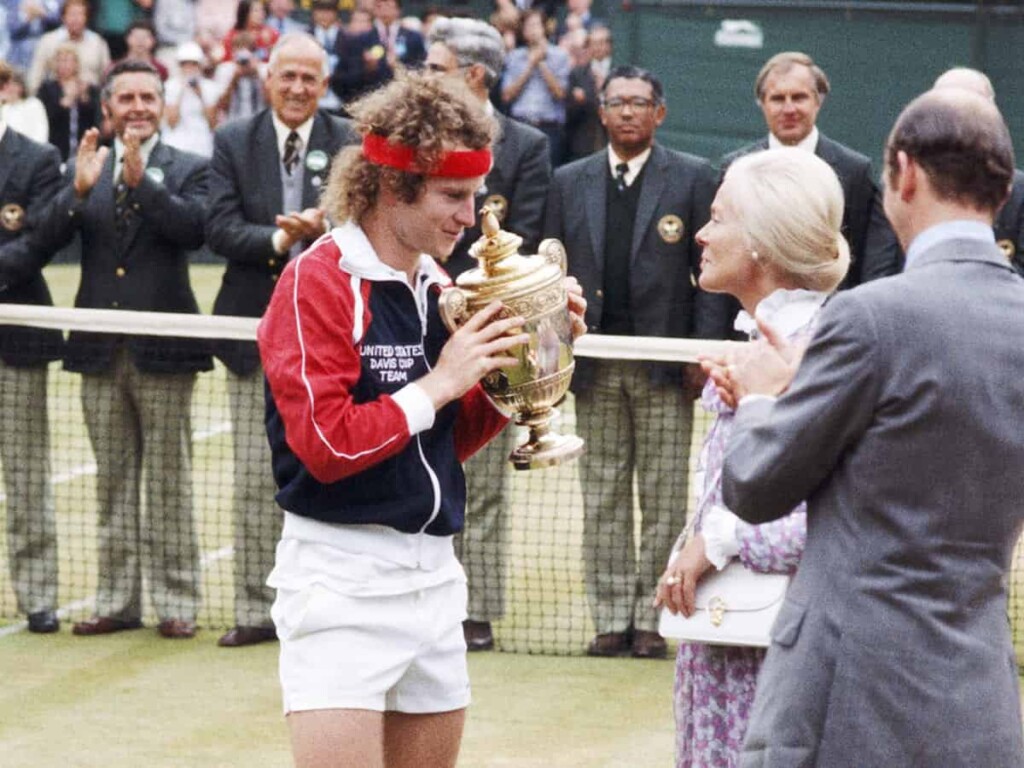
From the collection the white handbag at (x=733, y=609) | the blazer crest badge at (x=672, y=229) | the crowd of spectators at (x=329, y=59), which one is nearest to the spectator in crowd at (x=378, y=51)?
the crowd of spectators at (x=329, y=59)

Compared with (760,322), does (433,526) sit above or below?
below

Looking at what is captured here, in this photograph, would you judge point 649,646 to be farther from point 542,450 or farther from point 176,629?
point 542,450

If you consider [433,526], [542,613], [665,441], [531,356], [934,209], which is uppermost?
[934,209]

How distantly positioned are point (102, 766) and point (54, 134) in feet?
50.3

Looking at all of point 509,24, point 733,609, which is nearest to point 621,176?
point 733,609

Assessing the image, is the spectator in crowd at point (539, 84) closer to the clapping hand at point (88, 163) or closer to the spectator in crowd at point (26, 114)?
the spectator in crowd at point (26, 114)

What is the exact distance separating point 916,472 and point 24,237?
6175mm

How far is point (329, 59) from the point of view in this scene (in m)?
20.5

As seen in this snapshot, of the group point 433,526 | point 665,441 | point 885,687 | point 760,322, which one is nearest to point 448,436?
point 433,526

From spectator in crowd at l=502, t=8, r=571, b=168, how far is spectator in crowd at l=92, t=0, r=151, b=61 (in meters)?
4.92

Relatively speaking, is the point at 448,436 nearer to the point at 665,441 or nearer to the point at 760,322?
the point at 760,322

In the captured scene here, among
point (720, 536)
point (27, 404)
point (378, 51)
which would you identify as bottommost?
point (27, 404)

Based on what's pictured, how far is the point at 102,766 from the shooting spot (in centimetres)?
689

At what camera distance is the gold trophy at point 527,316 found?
14.8 ft
